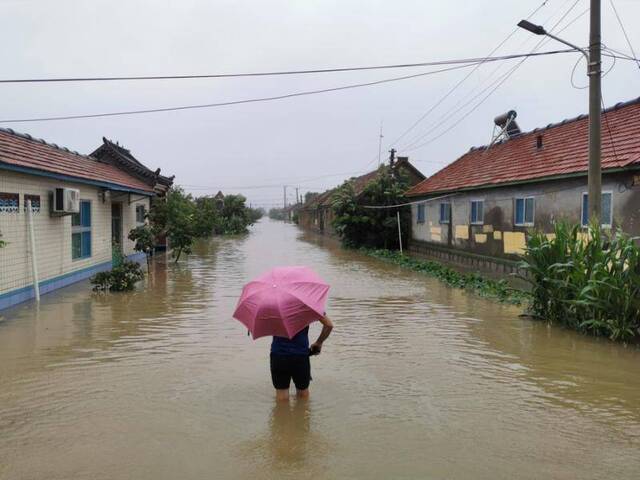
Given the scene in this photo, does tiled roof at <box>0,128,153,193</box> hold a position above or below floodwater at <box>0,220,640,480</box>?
above

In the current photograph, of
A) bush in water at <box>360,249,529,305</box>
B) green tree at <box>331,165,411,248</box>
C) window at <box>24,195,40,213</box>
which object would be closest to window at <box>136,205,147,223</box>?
green tree at <box>331,165,411,248</box>

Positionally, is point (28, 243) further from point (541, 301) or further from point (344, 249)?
point (344, 249)

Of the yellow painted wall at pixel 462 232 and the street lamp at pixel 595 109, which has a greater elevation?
the street lamp at pixel 595 109

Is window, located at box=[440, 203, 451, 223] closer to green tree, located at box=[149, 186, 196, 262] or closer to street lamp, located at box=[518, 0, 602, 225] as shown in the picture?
green tree, located at box=[149, 186, 196, 262]

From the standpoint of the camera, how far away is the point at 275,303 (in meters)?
5.37

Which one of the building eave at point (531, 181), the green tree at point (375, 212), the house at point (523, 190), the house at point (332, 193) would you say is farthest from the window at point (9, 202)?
the house at point (332, 193)

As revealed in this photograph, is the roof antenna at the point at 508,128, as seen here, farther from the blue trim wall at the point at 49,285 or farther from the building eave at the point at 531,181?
the blue trim wall at the point at 49,285

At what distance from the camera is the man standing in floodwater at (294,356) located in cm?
555

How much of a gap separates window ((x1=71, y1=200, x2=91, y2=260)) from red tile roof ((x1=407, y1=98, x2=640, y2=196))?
1274 centimetres

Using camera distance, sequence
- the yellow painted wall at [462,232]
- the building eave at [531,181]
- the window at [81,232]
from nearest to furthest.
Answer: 1. the building eave at [531,181]
2. the window at [81,232]
3. the yellow painted wall at [462,232]

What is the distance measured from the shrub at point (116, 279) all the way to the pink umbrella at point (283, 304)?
9417mm

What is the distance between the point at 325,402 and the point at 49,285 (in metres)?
9.98

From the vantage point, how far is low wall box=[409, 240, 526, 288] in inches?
698

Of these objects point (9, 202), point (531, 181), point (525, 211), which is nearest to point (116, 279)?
point (9, 202)
